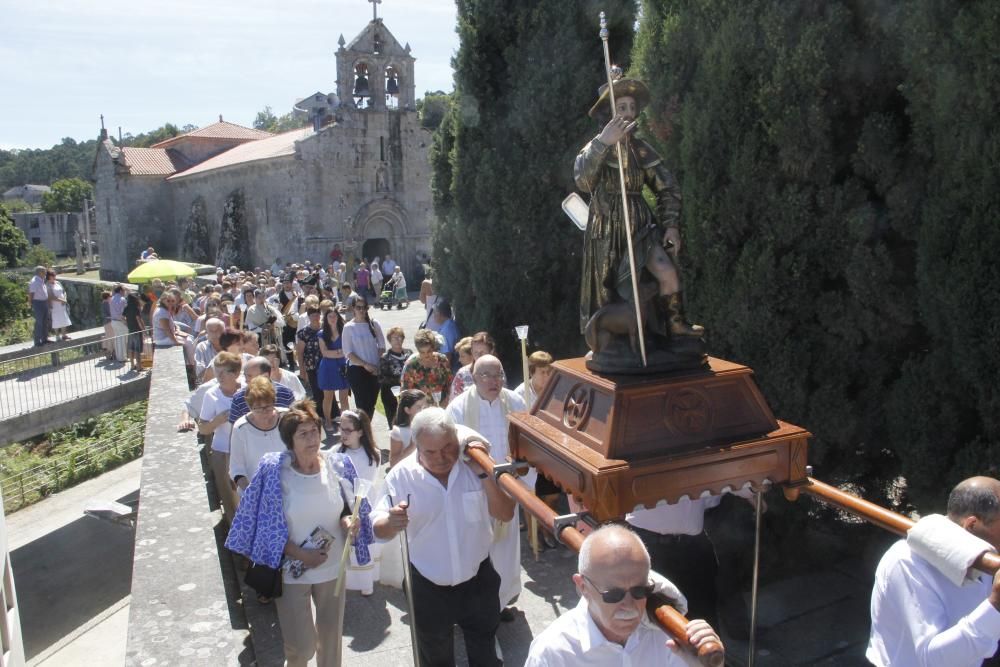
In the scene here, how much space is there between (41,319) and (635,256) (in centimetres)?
1918

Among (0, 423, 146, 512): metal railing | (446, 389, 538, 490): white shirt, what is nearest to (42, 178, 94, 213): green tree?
(0, 423, 146, 512): metal railing

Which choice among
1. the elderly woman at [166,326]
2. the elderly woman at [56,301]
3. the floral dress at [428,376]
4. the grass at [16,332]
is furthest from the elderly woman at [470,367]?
the grass at [16,332]

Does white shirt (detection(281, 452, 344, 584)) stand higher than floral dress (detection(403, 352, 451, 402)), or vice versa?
floral dress (detection(403, 352, 451, 402))

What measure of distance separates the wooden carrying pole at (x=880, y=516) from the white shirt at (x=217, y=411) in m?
4.66

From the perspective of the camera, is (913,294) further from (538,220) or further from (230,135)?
(230,135)

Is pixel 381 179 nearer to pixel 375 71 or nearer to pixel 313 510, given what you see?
pixel 375 71

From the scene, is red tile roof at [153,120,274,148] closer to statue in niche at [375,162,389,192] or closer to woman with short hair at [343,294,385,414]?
statue in niche at [375,162,389,192]

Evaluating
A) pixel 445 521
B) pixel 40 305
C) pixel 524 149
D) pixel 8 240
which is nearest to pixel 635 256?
pixel 445 521

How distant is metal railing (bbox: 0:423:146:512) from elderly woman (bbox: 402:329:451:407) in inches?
382

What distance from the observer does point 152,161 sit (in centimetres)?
4344

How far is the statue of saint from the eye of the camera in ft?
10.0

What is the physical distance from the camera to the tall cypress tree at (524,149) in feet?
28.7

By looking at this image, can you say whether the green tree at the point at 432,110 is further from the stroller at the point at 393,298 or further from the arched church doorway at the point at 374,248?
the stroller at the point at 393,298

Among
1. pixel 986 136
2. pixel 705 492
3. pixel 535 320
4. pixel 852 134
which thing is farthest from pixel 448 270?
pixel 705 492
